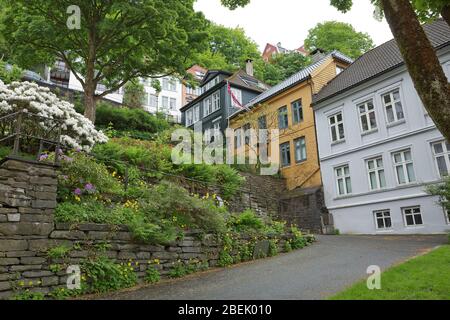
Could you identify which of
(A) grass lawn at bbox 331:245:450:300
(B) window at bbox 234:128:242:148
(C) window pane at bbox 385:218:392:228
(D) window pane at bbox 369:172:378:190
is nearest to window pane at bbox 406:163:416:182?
(D) window pane at bbox 369:172:378:190

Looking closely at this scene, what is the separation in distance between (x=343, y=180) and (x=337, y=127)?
3.16 m

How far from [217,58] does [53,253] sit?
45.3 m

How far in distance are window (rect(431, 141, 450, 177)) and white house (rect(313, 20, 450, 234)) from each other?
0.13 ft

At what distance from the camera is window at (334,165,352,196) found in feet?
64.9

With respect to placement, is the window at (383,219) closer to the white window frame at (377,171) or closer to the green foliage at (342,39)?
the white window frame at (377,171)

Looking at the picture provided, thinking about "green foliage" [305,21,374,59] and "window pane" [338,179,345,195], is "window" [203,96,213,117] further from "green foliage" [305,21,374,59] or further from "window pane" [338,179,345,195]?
"window pane" [338,179,345,195]

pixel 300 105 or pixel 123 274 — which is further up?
pixel 300 105

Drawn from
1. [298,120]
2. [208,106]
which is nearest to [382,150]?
[298,120]

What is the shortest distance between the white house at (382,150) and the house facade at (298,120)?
130 cm

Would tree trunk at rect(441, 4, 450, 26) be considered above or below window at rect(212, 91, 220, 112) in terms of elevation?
below

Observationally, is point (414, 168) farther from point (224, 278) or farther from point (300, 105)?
point (224, 278)

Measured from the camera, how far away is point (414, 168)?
16.7 m
